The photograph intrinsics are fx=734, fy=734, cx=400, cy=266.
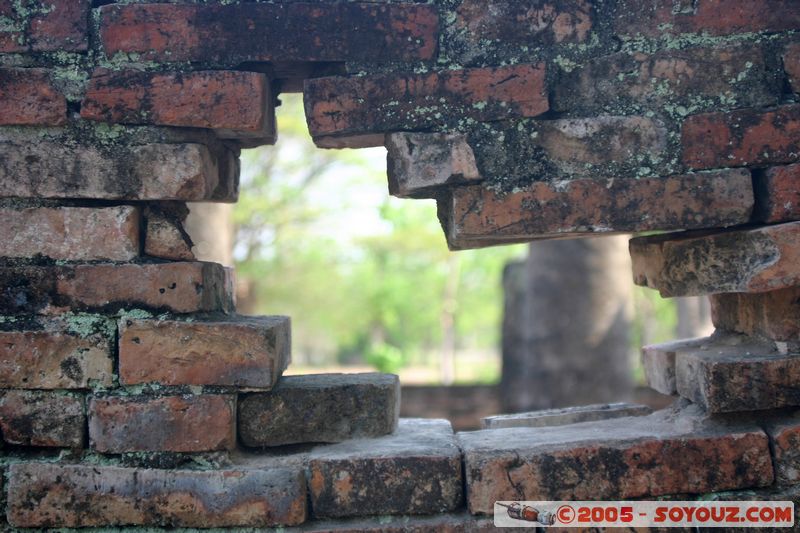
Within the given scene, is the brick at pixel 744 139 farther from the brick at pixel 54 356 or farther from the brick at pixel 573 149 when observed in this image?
the brick at pixel 54 356

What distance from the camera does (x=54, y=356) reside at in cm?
182

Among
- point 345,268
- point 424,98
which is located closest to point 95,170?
point 424,98

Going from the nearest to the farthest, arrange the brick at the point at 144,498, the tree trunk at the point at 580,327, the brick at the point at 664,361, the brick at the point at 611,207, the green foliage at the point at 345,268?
the brick at the point at 144,498, the brick at the point at 611,207, the brick at the point at 664,361, the tree trunk at the point at 580,327, the green foliage at the point at 345,268

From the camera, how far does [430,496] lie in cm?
183

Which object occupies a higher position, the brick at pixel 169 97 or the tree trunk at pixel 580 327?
the brick at pixel 169 97

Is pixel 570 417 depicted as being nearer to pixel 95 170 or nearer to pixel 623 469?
pixel 623 469

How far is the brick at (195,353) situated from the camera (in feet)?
6.00

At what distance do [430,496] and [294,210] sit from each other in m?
16.2

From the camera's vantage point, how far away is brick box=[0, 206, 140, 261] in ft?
6.09

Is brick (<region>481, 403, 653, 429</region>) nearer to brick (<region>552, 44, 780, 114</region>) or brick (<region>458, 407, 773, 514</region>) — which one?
brick (<region>458, 407, 773, 514</region>)

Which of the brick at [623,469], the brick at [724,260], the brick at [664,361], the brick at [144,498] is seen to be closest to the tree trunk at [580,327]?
the brick at [664,361]

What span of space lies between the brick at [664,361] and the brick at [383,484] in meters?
0.79

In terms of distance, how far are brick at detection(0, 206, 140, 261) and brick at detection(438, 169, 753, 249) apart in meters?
0.86

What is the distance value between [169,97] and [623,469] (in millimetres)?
1485
